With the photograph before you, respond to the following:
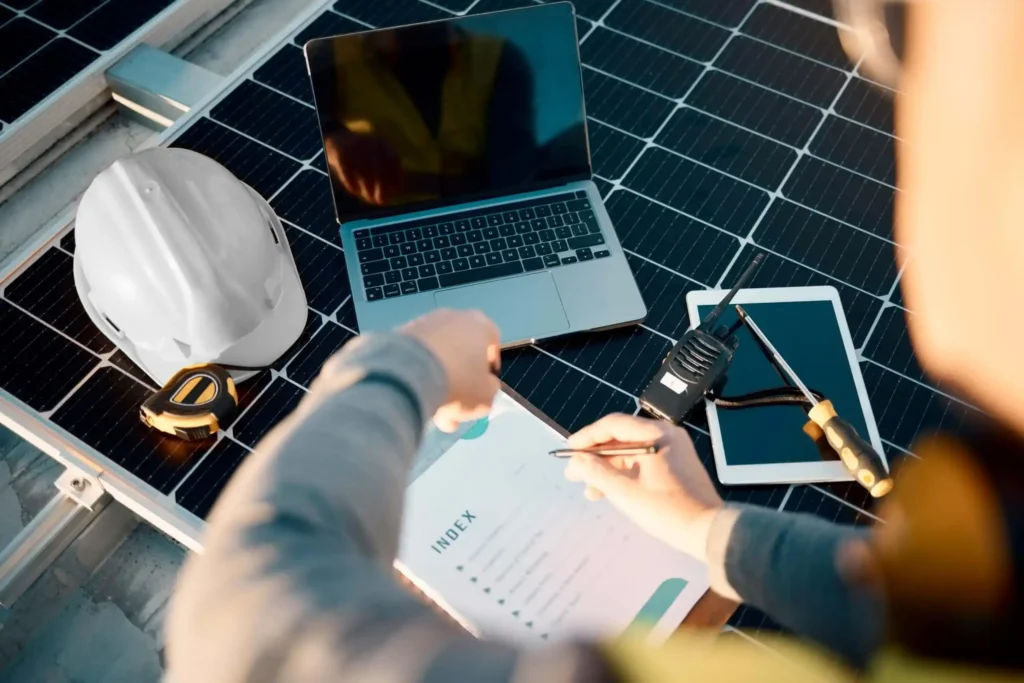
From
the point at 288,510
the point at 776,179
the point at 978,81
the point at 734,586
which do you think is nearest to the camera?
the point at 978,81

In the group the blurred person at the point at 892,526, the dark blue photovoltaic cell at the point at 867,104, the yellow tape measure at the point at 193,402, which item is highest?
the blurred person at the point at 892,526

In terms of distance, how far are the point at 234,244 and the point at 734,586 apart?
626 mm

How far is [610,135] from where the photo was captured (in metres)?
1.18

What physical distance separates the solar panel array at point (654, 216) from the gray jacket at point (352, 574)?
0.15 meters

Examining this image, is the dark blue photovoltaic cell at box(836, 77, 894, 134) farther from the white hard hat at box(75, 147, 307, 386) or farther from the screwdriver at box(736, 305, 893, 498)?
the white hard hat at box(75, 147, 307, 386)

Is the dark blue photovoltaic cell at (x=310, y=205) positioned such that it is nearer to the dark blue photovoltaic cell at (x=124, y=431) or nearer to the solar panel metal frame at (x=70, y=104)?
the dark blue photovoltaic cell at (x=124, y=431)

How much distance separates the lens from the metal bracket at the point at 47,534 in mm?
994

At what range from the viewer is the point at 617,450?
83 cm

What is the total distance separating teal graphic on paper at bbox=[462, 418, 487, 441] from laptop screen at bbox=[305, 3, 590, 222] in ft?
1.01

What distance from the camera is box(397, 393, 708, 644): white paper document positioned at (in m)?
0.79

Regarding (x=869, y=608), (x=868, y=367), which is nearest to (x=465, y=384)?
(x=869, y=608)

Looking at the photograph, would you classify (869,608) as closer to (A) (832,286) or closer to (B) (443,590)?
(B) (443,590)

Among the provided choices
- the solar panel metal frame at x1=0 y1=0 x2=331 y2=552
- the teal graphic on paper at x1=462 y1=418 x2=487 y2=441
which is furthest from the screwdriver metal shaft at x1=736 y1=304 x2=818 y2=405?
the solar panel metal frame at x1=0 y1=0 x2=331 y2=552

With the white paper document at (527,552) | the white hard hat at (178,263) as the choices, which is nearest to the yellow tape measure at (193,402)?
the white hard hat at (178,263)
